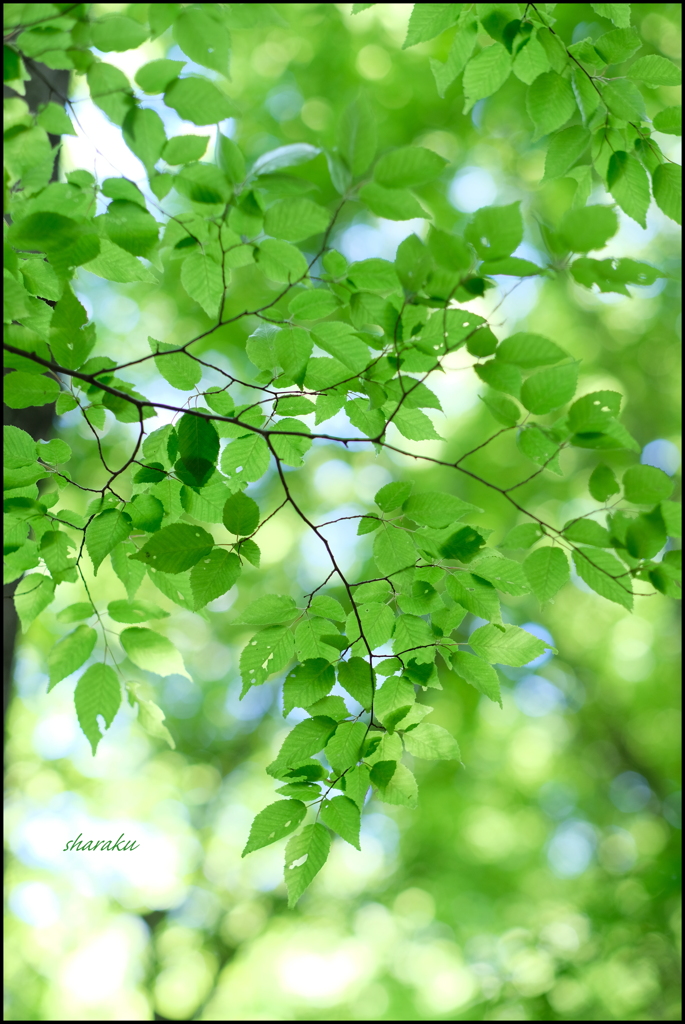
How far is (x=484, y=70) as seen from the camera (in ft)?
3.77

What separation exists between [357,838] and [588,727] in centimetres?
567

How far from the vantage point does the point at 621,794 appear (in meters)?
5.77

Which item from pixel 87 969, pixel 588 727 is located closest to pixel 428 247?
pixel 588 727

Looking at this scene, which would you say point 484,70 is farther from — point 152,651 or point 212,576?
point 152,651

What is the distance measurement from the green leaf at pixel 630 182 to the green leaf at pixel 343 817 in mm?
1038

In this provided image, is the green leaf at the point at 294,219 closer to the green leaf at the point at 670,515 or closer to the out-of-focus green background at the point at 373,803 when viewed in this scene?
the green leaf at the point at 670,515

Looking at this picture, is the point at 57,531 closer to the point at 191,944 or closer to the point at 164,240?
the point at 164,240

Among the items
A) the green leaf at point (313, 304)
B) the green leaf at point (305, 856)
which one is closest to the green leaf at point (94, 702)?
the green leaf at point (305, 856)

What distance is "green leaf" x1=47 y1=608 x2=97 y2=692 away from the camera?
1214 mm

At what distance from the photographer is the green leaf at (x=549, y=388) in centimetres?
89

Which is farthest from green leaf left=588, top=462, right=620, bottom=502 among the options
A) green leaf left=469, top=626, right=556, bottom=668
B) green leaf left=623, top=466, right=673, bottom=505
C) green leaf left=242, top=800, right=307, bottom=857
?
green leaf left=242, top=800, right=307, bottom=857

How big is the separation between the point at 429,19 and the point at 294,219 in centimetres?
55

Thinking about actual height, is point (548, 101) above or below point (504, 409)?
above

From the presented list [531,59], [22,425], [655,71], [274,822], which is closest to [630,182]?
[655,71]
